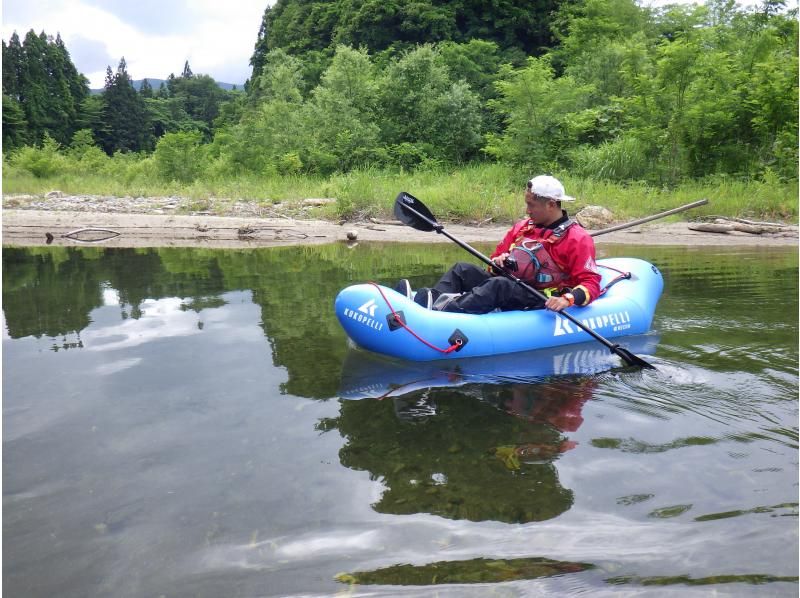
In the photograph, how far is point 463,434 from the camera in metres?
3.23

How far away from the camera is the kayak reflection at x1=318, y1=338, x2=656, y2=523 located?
8.55 feet

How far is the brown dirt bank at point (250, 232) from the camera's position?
10.1m

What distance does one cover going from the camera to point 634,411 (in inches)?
139

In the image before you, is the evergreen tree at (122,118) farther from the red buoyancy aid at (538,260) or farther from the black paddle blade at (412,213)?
the red buoyancy aid at (538,260)

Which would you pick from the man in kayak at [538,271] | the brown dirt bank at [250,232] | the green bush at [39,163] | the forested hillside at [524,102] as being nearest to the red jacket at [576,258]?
the man in kayak at [538,271]

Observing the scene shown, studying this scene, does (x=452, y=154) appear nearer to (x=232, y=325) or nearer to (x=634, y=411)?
(x=232, y=325)

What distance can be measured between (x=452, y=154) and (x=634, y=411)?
47.5 feet

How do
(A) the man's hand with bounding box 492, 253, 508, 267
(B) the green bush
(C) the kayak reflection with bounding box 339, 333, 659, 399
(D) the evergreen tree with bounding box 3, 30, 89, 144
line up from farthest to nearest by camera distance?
(D) the evergreen tree with bounding box 3, 30, 89, 144 < (B) the green bush < (A) the man's hand with bounding box 492, 253, 508, 267 < (C) the kayak reflection with bounding box 339, 333, 659, 399

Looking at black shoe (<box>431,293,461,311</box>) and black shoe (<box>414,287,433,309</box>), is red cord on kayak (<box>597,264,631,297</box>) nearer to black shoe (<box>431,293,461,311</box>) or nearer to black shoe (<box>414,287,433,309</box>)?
black shoe (<box>431,293,461,311</box>)

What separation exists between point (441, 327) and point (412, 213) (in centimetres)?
113

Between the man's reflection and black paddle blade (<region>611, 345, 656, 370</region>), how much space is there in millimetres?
414

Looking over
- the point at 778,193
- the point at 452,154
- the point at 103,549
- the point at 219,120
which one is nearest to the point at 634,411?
the point at 103,549

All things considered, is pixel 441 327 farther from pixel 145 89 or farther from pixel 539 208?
pixel 145 89

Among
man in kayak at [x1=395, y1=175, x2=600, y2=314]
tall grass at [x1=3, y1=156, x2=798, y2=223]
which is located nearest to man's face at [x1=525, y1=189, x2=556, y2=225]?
man in kayak at [x1=395, y1=175, x2=600, y2=314]
